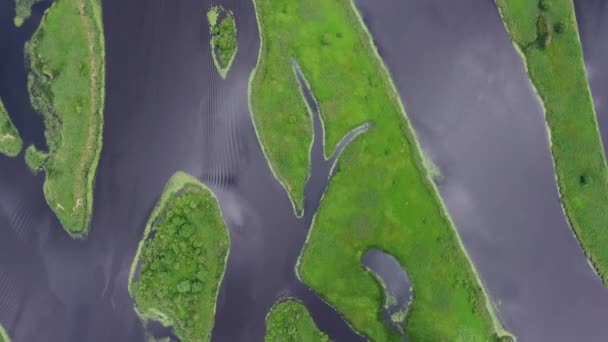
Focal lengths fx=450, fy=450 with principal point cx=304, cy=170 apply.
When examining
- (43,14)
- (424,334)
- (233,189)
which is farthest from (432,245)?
(43,14)

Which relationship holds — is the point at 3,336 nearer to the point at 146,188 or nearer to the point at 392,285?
the point at 146,188

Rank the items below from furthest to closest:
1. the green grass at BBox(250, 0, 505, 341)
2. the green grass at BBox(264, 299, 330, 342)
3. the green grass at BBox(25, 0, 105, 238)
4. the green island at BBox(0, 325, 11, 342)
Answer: the green grass at BBox(25, 0, 105, 238) < the green island at BBox(0, 325, 11, 342) < the green grass at BBox(250, 0, 505, 341) < the green grass at BBox(264, 299, 330, 342)

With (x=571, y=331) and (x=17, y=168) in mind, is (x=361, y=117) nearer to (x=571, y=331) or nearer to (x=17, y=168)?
(x=571, y=331)

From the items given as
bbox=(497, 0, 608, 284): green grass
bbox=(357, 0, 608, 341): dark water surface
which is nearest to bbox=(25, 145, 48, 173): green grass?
bbox=(357, 0, 608, 341): dark water surface

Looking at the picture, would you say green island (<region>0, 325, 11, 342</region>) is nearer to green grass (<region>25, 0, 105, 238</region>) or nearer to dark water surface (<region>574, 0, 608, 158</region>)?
green grass (<region>25, 0, 105, 238</region>)

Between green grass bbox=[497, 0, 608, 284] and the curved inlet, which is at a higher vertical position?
green grass bbox=[497, 0, 608, 284]

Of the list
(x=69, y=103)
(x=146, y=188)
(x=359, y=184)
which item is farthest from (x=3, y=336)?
(x=359, y=184)
